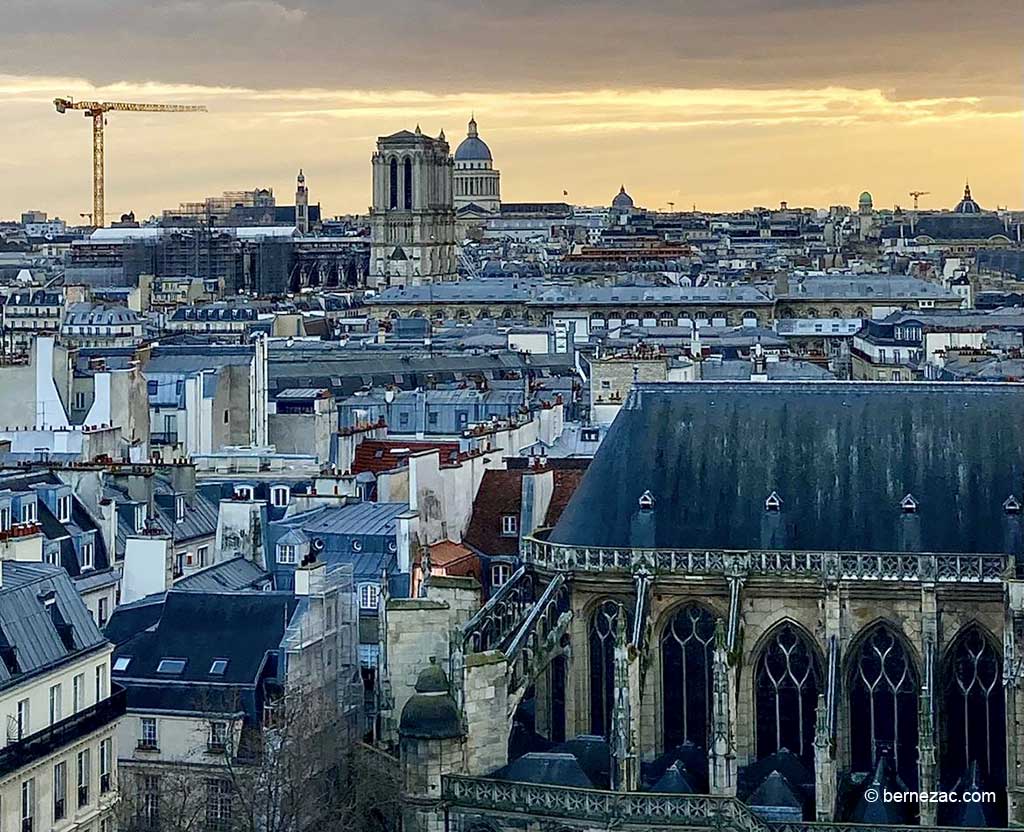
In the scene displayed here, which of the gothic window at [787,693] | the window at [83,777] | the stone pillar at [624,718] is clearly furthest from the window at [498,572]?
the window at [83,777]

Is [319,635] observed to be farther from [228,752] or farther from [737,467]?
[737,467]

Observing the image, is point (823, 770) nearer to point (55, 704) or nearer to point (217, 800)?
point (217, 800)

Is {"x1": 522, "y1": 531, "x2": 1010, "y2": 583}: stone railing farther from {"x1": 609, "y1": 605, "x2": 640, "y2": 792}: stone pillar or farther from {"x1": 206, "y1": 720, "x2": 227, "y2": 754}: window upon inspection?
{"x1": 206, "y1": 720, "x2": 227, "y2": 754}: window

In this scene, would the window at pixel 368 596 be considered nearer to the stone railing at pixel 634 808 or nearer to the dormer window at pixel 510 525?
the dormer window at pixel 510 525

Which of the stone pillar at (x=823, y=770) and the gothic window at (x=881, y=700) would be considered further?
the gothic window at (x=881, y=700)

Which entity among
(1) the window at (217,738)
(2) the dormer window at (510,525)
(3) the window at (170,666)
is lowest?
(1) the window at (217,738)

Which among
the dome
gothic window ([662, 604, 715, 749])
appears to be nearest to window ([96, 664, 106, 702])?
the dome

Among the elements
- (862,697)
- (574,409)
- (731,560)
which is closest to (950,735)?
(862,697)
